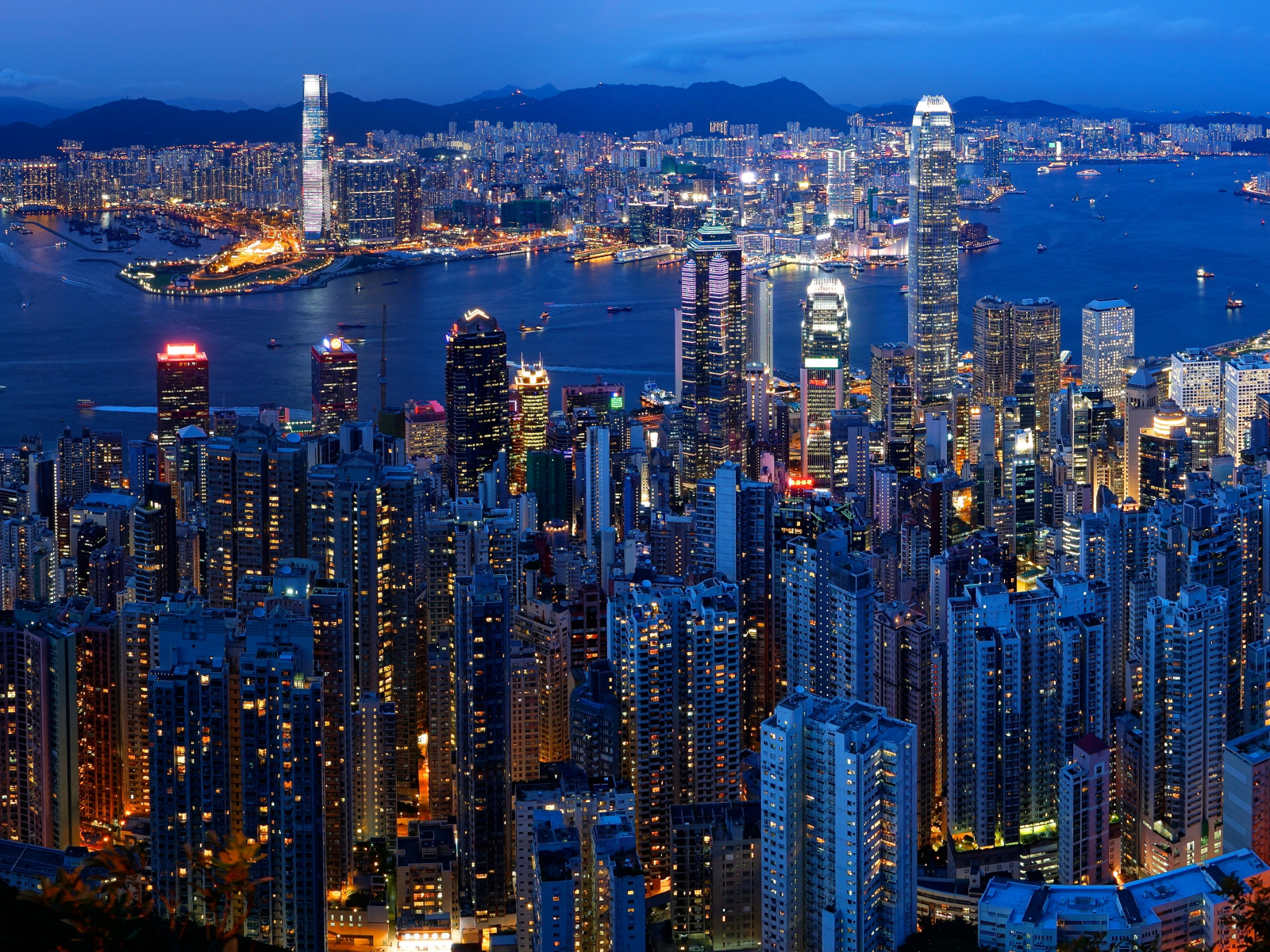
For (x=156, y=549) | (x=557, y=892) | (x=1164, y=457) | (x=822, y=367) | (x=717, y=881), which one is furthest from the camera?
(x=822, y=367)

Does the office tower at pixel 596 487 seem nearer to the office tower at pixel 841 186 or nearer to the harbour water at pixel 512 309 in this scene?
the harbour water at pixel 512 309

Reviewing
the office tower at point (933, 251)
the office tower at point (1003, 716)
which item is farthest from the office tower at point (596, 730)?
the office tower at point (933, 251)

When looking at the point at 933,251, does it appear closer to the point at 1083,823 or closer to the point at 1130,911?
the point at 1083,823

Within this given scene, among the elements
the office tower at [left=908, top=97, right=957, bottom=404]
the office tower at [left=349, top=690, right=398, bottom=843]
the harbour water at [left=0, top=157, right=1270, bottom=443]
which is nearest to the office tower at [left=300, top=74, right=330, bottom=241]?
the harbour water at [left=0, top=157, right=1270, bottom=443]

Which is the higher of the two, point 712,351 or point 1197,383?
point 712,351

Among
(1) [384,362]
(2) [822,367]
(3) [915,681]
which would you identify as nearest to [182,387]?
(1) [384,362]

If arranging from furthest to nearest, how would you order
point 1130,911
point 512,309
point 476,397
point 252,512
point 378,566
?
1. point 512,309
2. point 476,397
3. point 252,512
4. point 378,566
5. point 1130,911

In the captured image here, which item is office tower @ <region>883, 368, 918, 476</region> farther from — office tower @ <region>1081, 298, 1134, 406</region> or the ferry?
the ferry
